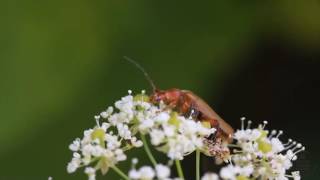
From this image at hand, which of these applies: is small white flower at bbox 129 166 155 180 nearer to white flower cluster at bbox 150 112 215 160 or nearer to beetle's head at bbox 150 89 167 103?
white flower cluster at bbox 150 112 215 160

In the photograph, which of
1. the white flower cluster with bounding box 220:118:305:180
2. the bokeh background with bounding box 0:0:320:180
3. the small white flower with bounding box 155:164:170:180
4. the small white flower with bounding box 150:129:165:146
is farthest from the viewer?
the bokeh background with bounding box 0:0:320:180

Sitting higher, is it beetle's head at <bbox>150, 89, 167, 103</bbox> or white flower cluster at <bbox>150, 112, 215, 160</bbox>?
beetle's head at <bbox>150, 89, 167, 103</bbox>

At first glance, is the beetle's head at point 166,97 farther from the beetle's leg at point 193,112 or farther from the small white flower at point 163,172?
the small white flower at point 163,172

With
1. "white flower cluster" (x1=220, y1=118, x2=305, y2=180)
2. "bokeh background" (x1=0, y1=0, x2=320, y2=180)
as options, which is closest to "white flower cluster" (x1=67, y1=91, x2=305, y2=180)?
"white flower cluster" (x1=220, y1=118, x2=305, y2=180)

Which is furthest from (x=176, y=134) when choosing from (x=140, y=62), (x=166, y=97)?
(x=140, y=62)

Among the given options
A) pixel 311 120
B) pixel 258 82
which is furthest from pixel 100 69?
pixel 311 120

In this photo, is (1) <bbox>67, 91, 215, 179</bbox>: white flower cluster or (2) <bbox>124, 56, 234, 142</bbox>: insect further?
(2) <bbox>124, 56, 234, 142</bbox>: insect

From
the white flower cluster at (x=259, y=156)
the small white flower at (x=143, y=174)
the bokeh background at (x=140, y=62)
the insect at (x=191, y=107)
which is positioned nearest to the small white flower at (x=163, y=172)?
the small white flower at (x=143, y=174)
